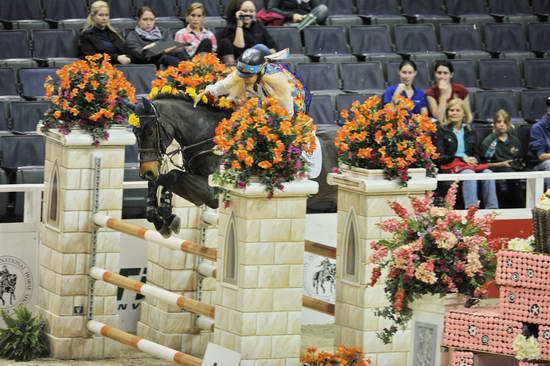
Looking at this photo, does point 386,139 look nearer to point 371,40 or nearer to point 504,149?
point 504,149

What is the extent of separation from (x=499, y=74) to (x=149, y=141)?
647cm

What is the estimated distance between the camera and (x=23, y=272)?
31.0 feet

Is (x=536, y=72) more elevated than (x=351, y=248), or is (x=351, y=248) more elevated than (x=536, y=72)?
(x=536, y=72)

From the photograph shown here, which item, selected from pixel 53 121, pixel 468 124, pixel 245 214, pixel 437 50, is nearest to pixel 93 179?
pixel 53 121

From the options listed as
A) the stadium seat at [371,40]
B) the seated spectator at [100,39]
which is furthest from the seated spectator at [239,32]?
the stadium seat at [371,40]

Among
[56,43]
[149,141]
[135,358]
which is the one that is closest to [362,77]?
[56,43]

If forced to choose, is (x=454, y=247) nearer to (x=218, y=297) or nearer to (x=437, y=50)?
(x=218, y=297)

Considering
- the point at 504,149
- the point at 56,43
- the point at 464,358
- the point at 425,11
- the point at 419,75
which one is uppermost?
the point at 425,11

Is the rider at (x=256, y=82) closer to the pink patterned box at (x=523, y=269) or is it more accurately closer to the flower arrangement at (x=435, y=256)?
the flower arrangement at (x=435, y=256)

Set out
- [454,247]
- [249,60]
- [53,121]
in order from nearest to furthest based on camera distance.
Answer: [454,247] < [249,60] < [53,121]

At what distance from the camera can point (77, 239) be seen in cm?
904

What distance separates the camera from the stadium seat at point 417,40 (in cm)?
1401

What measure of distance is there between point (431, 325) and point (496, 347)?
0.48 m

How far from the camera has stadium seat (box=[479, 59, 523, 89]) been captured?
13922 millimetres
